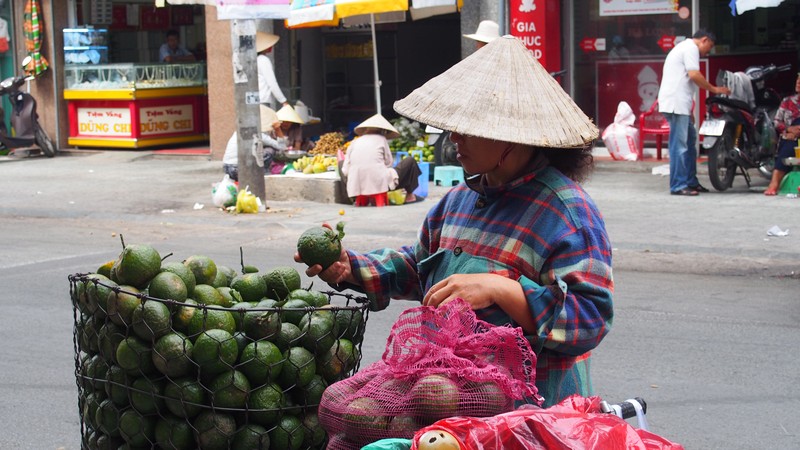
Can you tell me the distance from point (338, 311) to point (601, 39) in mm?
13222

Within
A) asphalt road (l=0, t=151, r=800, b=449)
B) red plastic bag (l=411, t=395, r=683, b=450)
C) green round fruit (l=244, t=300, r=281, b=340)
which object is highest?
green round fruit (l=244, t=300, r=281, b=340)

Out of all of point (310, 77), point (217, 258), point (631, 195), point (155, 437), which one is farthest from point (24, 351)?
point (310, 77)

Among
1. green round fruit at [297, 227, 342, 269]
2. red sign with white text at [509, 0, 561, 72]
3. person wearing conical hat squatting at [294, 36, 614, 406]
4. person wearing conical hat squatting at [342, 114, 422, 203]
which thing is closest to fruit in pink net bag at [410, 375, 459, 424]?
person wearing conical hat squatting at [294, 36, 614, 406]

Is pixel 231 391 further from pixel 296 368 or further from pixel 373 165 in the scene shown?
pixel 373 165

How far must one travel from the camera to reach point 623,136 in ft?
48.6

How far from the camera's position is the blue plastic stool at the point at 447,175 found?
46.2ft

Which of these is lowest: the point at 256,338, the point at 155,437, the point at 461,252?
the point at 155,437

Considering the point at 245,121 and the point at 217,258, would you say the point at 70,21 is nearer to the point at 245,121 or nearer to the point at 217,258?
the point at 245,121

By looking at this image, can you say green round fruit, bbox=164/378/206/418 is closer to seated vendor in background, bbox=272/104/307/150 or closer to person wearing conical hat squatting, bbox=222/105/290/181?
person wearing conical hat squatting, bbox=222/105/290/181

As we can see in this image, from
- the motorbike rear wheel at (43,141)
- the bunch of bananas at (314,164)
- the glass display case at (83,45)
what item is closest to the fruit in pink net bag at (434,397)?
the bunch of bananas at (314,164)

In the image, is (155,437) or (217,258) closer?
(155,437)

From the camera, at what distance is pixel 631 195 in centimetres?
1292

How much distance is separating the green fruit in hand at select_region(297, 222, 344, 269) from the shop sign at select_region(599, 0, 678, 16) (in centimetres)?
1260

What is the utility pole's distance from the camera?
40.3 feet
